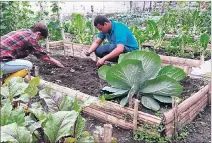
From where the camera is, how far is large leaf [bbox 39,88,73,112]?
7.75ft

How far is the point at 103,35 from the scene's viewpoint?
192 inches

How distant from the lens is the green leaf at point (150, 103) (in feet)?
10.6

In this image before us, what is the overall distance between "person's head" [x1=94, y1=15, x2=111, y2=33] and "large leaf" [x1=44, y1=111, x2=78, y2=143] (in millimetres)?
2424

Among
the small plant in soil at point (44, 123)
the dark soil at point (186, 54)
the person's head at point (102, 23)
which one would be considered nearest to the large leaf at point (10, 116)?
the small plant in soil at point (44, 123)

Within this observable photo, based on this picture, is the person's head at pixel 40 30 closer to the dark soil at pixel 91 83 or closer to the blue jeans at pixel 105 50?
the dark soil at pixel 91 83

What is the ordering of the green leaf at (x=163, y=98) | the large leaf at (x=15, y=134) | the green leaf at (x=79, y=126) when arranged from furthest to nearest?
1. the green leaf at (x=163, y=98)
2. the green leaf at (x=79, y=126)
3. the large leaf at (x=15, y=134)

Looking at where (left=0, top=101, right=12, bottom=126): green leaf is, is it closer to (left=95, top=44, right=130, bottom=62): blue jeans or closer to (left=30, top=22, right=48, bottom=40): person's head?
(left=30, top=22, right=48, bottom=40): person's head

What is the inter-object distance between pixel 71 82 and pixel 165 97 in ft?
4.43

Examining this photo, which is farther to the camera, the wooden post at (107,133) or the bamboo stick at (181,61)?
the bamboo stick at (181,61)

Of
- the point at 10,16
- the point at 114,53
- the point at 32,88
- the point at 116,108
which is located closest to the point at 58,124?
the point at 32,88

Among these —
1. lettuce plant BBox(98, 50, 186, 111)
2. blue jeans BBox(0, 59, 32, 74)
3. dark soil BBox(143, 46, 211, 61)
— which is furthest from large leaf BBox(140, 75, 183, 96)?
dark soil BBox(143, 46, 211, 61)

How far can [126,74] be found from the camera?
3.24m

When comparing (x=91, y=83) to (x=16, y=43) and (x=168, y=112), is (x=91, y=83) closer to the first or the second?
(x=16, y=43)

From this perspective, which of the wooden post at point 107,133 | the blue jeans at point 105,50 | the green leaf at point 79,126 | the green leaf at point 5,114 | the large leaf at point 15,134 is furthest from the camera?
the blue jeans at point 105,50
